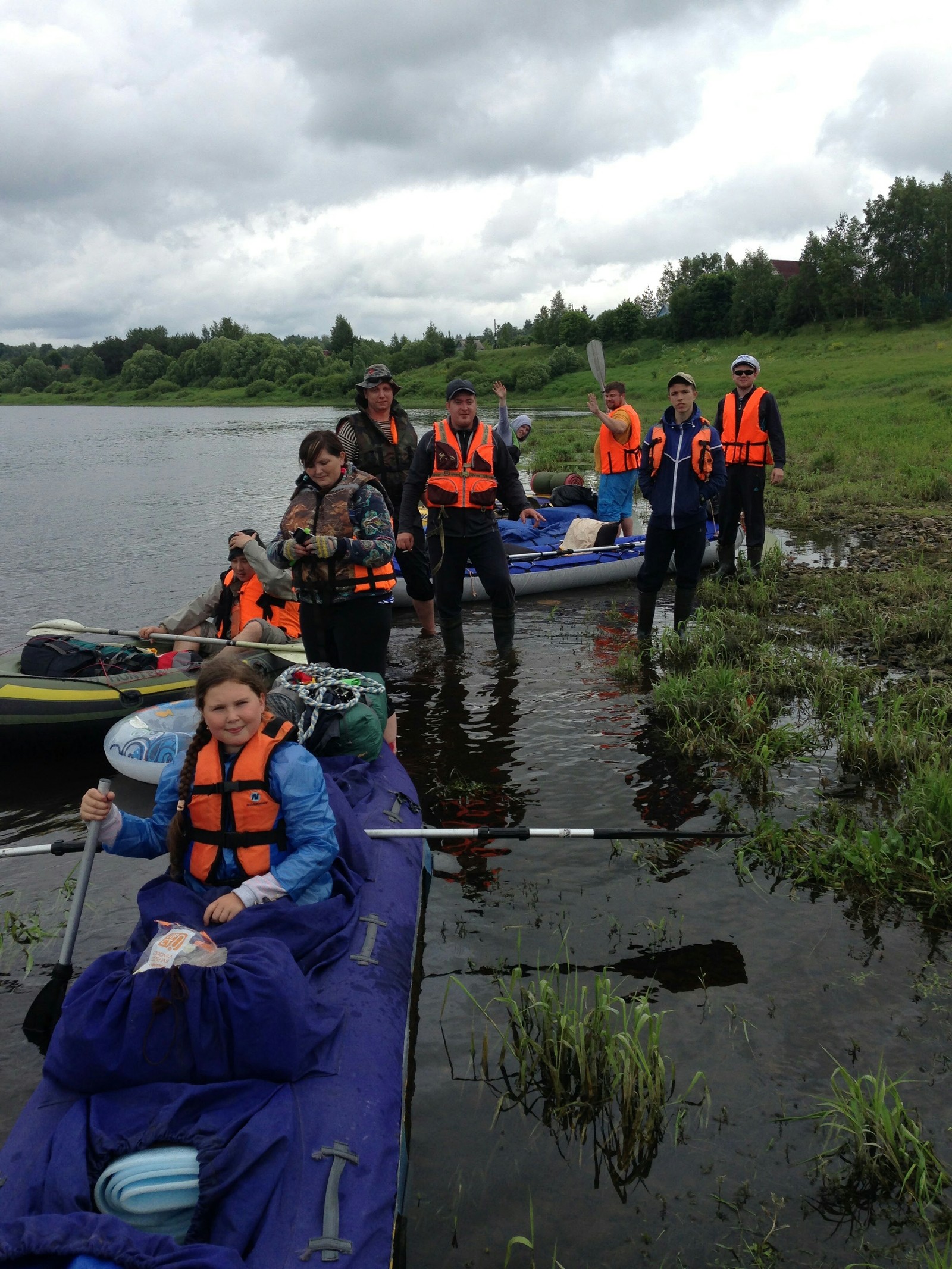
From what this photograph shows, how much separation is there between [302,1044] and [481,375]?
2563 inches

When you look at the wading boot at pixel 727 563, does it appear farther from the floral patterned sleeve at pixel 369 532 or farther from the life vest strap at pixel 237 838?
the life vest strap at pixel 237 838

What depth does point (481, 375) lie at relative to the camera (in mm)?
64688

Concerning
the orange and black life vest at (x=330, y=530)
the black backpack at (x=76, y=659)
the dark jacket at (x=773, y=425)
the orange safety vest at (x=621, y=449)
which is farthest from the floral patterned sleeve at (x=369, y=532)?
the orange safety vest at (x=621, y=449)

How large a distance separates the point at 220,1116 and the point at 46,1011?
1085 millimetres

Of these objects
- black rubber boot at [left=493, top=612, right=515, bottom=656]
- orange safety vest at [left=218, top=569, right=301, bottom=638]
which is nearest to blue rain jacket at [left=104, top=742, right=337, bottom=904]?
orange safety vest at [left=218, top=569, right=301, bottom=638]

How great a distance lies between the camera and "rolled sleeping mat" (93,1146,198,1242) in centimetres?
213

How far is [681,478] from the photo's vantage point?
22.8ft

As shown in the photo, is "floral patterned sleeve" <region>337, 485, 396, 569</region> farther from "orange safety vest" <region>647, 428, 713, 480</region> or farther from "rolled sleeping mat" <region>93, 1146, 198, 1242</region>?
"rolled sleeping mat" <region>93, 1146, 198, 1242</region>

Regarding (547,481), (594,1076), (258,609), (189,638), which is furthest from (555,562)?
(594,1076)

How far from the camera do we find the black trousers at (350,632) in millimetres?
5133

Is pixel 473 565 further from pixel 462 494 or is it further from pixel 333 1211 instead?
pixel 333 1211

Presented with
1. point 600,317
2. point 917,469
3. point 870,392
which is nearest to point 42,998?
point 917,469

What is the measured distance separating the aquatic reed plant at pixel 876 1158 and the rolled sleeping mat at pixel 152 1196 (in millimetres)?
1755

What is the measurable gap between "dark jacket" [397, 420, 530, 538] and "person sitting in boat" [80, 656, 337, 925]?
368cm
